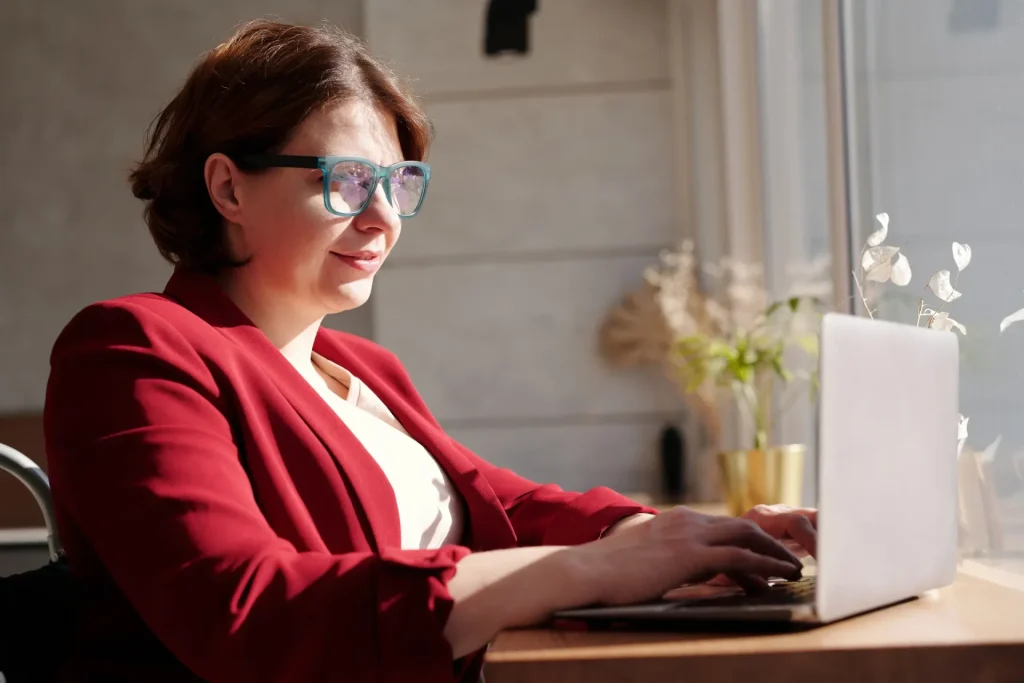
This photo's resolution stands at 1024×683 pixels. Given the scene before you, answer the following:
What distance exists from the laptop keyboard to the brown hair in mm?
819

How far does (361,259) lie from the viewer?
4.98ft

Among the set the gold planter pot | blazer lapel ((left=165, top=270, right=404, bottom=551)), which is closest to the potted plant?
the gold planter pot

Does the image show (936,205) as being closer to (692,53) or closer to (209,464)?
(209,464)

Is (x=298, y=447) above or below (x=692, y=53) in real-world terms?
below

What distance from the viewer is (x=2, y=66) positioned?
488 cm

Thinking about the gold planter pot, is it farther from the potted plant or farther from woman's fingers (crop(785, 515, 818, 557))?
woman's fingers (crop(785, 515, 818, 557))

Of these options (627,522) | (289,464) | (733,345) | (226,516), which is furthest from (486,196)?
(226,516)

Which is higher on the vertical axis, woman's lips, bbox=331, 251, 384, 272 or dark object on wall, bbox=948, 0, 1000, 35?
dark object on wall, bbox=948, 0, 1000, 35

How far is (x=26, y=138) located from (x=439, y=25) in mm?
1815

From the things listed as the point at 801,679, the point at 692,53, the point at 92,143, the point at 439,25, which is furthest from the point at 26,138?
the point at 801,679

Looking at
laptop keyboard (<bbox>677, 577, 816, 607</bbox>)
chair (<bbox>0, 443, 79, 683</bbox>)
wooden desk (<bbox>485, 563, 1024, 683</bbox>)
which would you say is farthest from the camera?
chair (<bbox>0, 443, 79, 683</bbox>)

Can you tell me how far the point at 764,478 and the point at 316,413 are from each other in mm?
1474

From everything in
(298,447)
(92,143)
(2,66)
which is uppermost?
(2,66)

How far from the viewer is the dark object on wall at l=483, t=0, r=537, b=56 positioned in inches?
185
